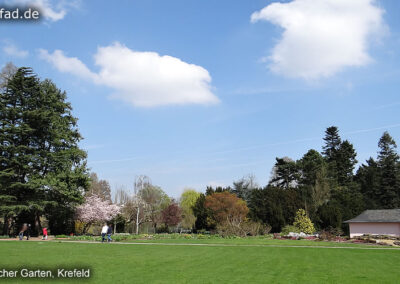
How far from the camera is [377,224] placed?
35906 millimetres

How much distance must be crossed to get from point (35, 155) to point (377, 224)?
3505 cm

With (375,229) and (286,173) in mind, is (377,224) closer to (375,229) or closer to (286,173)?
(375,229)

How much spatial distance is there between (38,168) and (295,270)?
29.7 m

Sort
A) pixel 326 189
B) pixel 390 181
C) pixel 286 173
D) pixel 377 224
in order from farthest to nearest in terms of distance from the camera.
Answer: pixel 286 173
pixel 390 181
pixel 326 189
pixel 377 224

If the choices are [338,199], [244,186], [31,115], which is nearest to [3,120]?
[31,115]

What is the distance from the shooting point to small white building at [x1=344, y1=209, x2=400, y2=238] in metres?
34.8

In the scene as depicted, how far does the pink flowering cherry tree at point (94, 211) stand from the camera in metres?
40.0

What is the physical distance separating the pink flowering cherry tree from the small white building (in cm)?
2823

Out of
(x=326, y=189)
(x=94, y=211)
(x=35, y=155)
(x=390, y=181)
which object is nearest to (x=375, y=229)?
(x=326, y=189)

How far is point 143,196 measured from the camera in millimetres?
54062

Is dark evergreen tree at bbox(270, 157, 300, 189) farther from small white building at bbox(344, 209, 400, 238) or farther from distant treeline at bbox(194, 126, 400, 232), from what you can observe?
small white building at bbox(344, 209, 400, 238)

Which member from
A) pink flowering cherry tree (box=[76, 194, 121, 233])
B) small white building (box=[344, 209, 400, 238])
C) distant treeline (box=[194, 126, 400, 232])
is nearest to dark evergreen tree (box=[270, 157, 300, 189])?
distant treeline (box=[194, 126, 400, 232])

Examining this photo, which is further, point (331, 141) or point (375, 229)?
point (331, 141)

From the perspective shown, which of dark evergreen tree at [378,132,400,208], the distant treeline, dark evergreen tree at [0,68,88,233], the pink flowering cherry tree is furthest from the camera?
dark evergreen tree at [378,132,400,208]
